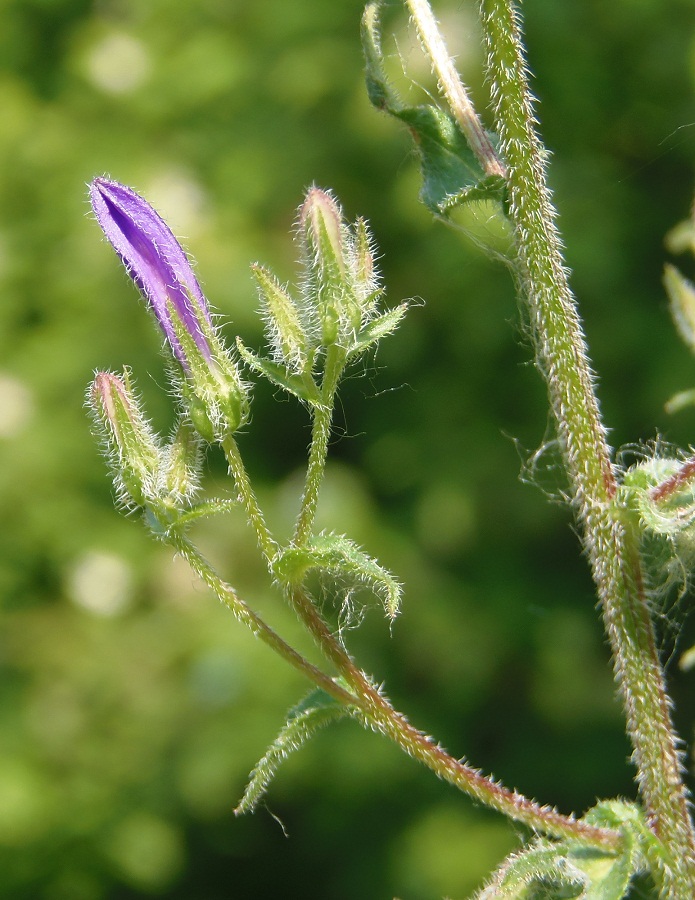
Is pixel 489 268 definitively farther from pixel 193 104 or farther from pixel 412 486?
pixel 193 104

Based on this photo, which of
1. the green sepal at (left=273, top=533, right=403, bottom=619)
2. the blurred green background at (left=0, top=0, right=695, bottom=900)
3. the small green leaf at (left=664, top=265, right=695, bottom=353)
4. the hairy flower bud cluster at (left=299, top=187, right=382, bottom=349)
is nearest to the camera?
the green sepal at (left=273, top=533, right=403, bottom=619)

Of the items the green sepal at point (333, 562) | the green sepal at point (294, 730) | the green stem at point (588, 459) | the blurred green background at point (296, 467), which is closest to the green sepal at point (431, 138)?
the green stem at point (588, 459)

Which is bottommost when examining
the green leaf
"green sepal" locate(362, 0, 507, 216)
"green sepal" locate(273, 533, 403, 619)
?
the green leaf

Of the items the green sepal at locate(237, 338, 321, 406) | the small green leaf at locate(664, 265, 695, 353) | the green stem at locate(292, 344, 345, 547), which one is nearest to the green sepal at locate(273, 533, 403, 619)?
the green stem at locate(292, 344, 345, 547)

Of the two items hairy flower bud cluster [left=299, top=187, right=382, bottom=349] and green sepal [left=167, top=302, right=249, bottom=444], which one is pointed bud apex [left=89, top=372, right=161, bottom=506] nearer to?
green sepal [left=167, top=302, right=249, bottom=444]

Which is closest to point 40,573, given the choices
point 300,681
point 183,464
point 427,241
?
point 300,681

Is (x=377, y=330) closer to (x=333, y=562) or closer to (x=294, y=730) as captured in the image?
(x=333, y=562)

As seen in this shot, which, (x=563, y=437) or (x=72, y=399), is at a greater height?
(x=72, y=399)
